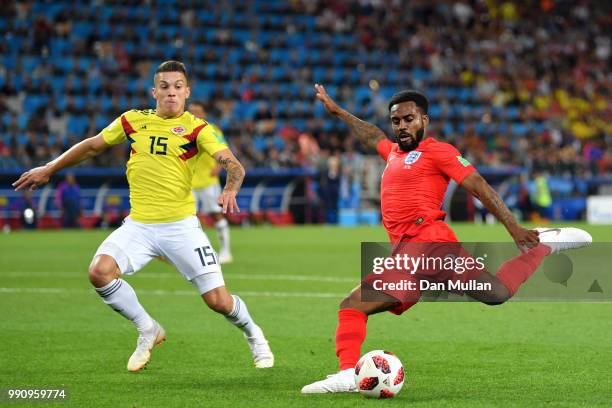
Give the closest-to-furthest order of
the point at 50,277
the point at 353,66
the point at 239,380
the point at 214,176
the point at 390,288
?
1. the point at 390,288
2. the point at 239,380
3. the point at 50,277
4. the point at 214,176
5. the point at 353,66

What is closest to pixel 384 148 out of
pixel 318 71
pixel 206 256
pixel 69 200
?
pixel 206 256

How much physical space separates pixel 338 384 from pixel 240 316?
4.73 ft

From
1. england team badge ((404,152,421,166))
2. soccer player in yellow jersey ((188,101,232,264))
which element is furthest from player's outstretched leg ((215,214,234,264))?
england team badge ((404,152,421,166))

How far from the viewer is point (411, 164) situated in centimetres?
720

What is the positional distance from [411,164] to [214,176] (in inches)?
423

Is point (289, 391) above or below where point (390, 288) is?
below

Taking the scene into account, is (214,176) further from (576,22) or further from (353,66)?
(576,22)

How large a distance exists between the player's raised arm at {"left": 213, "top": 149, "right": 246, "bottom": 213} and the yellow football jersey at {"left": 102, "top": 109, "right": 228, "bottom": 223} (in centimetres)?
24

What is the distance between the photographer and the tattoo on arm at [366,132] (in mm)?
8172

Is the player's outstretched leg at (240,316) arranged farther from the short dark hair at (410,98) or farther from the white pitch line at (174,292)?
the white pitch line at (174,292)

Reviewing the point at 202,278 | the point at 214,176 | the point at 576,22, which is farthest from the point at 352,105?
the point at 202,278

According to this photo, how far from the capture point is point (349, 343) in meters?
7.01

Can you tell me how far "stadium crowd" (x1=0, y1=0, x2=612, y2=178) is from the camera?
32875 millimetres

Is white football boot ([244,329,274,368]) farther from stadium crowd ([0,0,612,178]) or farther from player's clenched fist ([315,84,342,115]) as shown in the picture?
stadium crowd ([0,0,612,178])
